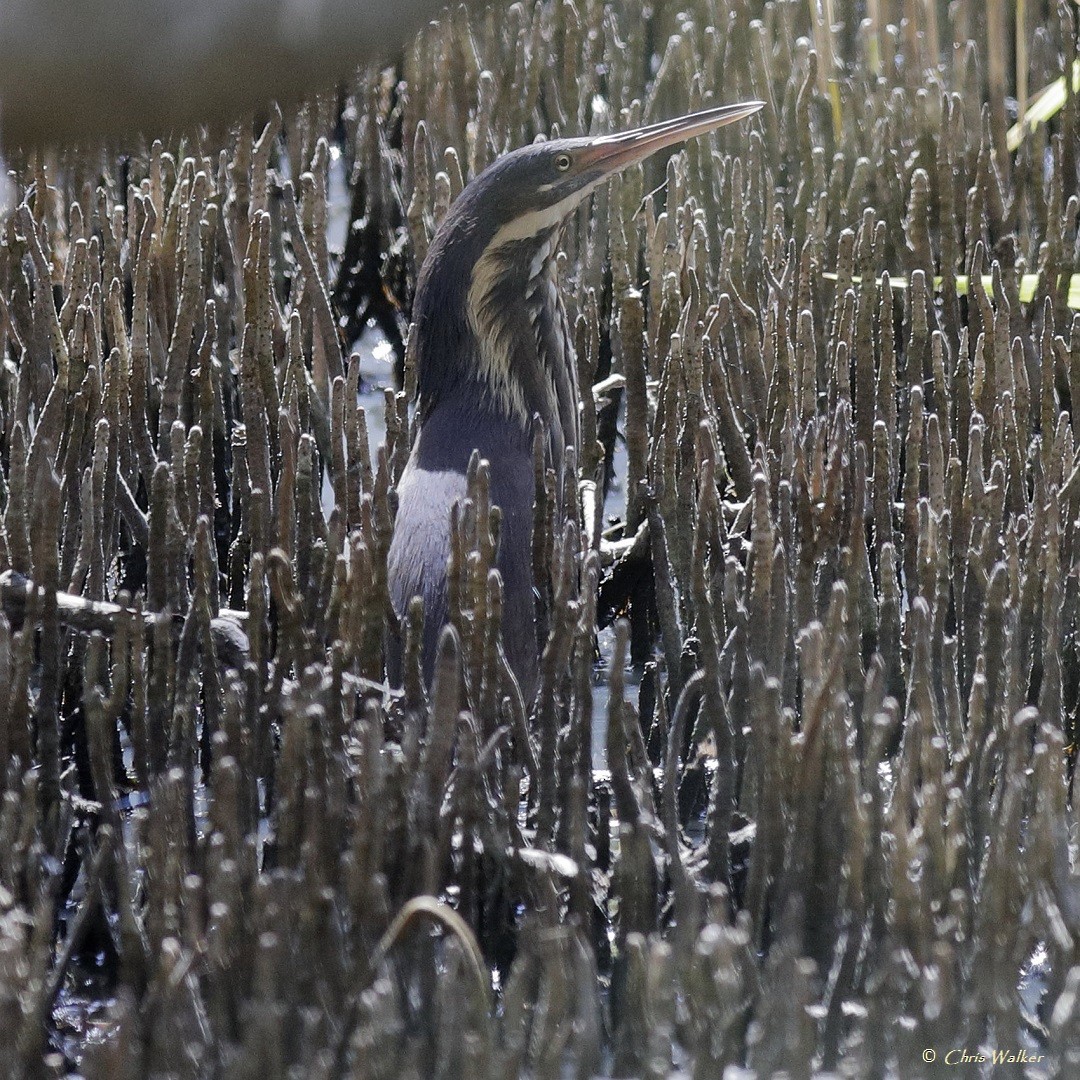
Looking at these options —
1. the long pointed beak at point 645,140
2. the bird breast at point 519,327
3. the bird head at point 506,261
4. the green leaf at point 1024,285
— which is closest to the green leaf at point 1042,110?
the green leaf at point 1024,285

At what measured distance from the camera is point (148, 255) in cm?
447

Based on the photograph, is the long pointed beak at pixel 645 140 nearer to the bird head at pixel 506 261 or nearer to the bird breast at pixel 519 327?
the bird head at pixel 506 261

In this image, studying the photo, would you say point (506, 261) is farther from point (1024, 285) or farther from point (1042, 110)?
point (1042, 110)

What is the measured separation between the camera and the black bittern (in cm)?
364

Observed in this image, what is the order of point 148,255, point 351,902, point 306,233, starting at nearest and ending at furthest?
point 351,902 → point 148,255 → point 306,233

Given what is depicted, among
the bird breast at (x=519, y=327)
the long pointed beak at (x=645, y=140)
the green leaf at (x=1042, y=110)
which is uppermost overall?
the green leaf at (x=1042, y=110)

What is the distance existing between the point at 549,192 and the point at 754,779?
5.16ft

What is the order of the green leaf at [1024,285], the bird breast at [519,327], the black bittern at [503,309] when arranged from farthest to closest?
1. the green leaf at [1024,285]
2. the bird breast at [519,327]
3. the black bittern at [503,309]

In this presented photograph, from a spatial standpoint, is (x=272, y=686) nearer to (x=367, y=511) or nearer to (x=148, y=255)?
(x=367, y=511)

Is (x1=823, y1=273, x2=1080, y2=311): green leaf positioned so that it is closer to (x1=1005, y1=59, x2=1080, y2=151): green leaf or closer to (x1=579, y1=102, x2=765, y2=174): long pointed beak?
(x1=1005, y1=59, x2=1080, y2=151): green leaf

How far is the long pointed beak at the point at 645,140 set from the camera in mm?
3729

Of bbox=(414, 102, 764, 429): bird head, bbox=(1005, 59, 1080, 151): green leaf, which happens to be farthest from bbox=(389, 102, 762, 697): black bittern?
bbox=(1005, 59, 1080, 151): green leaf

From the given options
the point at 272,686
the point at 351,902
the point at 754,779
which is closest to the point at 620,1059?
the point at 351,902

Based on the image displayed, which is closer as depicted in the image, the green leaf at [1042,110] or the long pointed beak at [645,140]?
the long pointed beak at [645,140]
